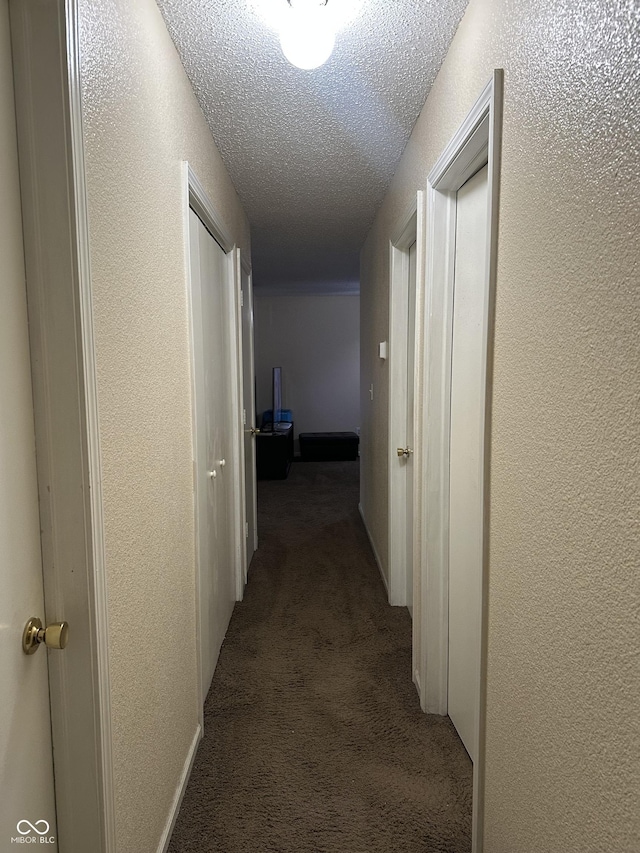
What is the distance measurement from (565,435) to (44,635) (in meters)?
0.98

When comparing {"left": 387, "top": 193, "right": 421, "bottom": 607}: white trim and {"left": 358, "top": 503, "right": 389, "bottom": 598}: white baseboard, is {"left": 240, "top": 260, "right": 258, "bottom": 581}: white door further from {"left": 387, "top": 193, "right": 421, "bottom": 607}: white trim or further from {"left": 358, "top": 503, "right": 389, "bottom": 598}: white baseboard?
{"left": 387, "top": 193, "right": 421, "bottom": 607}: white trim

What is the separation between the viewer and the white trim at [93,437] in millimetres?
964

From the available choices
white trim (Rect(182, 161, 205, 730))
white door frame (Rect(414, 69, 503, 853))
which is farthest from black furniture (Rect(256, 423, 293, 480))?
white trim (Rect(182, 161, 205, 730))

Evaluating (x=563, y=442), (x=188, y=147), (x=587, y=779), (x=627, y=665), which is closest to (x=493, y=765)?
(x=587, y=779)

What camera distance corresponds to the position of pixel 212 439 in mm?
2482

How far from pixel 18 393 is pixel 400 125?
1971 millimetres

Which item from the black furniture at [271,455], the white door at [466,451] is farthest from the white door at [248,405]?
the black furniture at [271,455]

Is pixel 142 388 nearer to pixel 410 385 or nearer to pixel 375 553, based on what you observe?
pixel 410 385

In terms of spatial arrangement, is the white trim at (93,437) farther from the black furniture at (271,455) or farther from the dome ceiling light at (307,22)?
the black furniture at (271,455)

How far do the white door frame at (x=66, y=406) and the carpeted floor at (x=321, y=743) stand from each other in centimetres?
67

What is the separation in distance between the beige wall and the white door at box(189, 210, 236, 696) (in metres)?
1.19

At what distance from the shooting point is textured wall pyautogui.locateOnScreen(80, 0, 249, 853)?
3.74 feet

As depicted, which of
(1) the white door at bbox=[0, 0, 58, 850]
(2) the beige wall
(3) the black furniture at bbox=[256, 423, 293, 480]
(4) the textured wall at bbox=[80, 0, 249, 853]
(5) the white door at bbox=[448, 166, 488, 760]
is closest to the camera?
(2) the beige wall

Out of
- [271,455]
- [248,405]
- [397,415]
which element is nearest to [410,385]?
[397,415]
